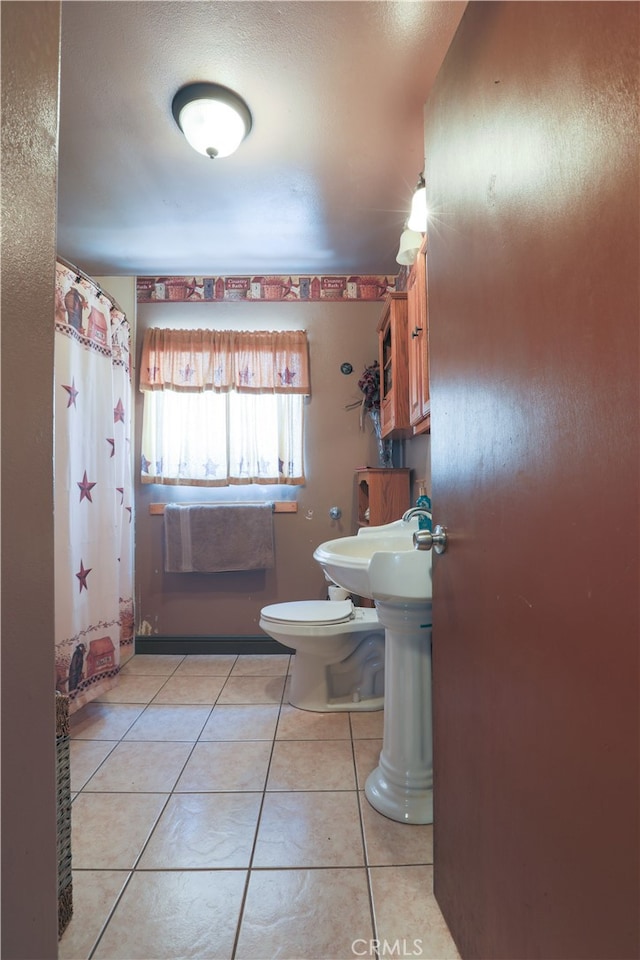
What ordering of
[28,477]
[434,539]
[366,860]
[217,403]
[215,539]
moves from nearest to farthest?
1. [28,477]
2. [434,539]
3. [366,860]
4. [215,539]
5. [217,403]

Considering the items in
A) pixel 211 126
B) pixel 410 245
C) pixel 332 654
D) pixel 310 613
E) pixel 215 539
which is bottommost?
pixel 332 654

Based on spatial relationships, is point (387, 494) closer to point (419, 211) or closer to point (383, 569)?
point (383, 569)

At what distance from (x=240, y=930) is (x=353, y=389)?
2.48 metres

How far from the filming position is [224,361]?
278 cm

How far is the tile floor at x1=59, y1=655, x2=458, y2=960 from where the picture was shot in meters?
0.97

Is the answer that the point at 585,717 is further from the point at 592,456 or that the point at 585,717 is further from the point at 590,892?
the point at 592,456

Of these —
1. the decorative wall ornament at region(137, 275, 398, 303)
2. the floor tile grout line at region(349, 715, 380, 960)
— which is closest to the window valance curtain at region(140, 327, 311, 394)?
the decorative wall ornament at region(137, 275, 398, 303)

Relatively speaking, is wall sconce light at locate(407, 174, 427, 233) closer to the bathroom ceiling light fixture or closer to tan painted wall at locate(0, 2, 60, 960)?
the bathroom ceiling light fixture

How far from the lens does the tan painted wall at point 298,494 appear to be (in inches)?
109

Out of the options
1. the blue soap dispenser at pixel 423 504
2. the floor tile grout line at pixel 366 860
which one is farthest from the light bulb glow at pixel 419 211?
the floor tile grout line at pixel 366 860

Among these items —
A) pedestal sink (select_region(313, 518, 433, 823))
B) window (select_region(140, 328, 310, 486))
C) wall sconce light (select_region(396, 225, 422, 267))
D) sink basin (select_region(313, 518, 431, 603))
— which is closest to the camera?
sink basin (select_region(313, 518, 431, 603))

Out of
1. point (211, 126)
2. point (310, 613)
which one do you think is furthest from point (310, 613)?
point (211, 126)

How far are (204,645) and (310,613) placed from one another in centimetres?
107

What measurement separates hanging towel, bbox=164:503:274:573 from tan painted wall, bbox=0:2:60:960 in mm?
2073
